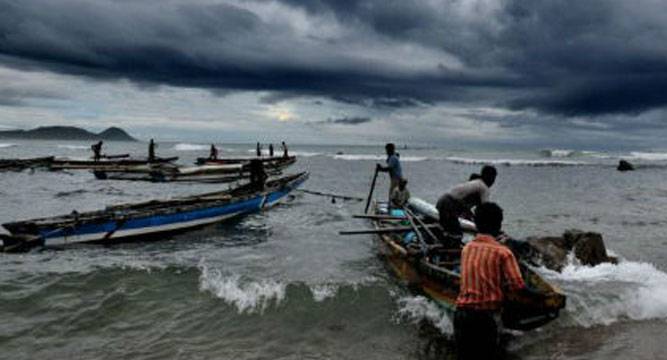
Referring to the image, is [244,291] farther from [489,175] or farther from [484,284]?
[484,284]

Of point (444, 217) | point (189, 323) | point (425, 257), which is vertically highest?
point (444, 217)

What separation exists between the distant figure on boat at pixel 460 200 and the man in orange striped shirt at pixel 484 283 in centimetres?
402

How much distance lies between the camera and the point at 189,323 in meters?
8.88

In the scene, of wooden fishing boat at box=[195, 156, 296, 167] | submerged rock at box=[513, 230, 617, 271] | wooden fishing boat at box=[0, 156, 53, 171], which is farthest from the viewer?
wooden fishing boat at box=[195, 156, 296, 167]

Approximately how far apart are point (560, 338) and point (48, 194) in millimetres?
28881

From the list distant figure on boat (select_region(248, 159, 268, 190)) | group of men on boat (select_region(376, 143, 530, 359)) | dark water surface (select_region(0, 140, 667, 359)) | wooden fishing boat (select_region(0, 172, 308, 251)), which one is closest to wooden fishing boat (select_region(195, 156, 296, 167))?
distant figure on boat (select_region(248, 159, 268, 190))

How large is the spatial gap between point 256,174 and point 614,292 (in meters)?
14.9

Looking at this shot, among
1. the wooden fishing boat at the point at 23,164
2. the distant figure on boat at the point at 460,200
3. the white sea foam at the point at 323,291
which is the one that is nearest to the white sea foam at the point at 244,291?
the white sea foam at the point at 323,291

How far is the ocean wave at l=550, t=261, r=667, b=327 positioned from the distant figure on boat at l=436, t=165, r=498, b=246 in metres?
2.66

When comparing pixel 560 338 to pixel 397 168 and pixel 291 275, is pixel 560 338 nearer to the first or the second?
pixel 291 275

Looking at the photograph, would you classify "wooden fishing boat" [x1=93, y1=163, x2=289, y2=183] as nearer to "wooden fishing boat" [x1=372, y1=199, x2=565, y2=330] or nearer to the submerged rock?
"wooden fishing boat" [x1=372, y1=199, x2=565, y2=330]

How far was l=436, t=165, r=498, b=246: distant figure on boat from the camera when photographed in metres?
9.38

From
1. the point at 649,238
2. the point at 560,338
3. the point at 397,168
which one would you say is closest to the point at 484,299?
the point at 560,338

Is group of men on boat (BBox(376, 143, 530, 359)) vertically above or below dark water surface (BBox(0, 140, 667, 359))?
above
